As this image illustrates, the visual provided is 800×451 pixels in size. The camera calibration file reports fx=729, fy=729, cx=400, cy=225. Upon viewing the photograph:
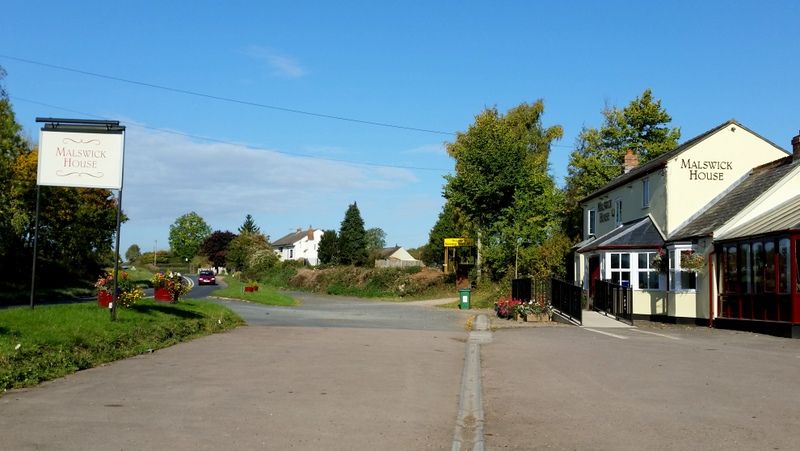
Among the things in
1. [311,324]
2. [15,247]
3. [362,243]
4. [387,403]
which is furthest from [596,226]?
[362,243]

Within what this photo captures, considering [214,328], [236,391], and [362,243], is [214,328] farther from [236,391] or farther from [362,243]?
[362,243]

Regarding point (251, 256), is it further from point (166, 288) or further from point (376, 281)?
point (166, 288)

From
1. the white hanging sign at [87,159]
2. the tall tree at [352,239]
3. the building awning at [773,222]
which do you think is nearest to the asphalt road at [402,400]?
the white hanging sign at [87,159]

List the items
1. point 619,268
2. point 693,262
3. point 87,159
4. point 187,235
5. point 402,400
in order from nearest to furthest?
point 402,400 < point 87,159 < point 693,262 < point 619,268 < point 187,235

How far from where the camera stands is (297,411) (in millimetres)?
8133

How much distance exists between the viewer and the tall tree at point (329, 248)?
95000 millimetres

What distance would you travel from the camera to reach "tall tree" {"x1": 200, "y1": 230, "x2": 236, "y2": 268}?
127 m

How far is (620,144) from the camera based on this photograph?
4881 centimetres

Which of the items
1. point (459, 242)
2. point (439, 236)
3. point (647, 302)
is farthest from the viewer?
point (439, 236)

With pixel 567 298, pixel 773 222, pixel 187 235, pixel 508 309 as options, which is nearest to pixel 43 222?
pixel 508 309

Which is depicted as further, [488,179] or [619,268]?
[488,179]

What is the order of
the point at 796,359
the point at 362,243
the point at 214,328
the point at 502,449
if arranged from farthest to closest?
the point at 362,243 < the point at 214,328 < the point at 796,359 < the point at 502,449

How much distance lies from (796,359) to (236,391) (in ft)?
36.6

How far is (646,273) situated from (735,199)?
14.2 feet
